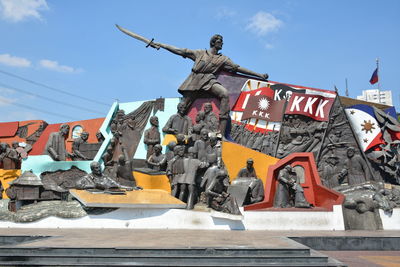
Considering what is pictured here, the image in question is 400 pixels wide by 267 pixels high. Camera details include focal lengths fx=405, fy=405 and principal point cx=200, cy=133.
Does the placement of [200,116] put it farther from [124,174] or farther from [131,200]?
[131,200]

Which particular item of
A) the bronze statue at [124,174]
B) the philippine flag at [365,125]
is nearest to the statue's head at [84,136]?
the bronze statue at [124,174]

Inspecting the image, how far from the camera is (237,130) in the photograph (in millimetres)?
15766

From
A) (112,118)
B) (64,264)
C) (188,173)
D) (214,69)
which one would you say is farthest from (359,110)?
(64,264)

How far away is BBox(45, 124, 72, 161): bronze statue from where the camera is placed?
1608 cm

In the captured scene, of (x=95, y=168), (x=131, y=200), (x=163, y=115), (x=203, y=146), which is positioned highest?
(x=163, y=115)

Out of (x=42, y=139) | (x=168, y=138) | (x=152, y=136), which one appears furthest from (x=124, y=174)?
(x=42, y=139)

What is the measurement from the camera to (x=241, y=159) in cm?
1397

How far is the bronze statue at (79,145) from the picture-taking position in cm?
1695

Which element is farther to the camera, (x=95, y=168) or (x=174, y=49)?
(x=174, y=49)

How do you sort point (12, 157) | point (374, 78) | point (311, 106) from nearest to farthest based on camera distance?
point (311, 106)
point (12, 157)
point (374, 78)

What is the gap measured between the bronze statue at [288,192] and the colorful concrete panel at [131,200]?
3.03 metres

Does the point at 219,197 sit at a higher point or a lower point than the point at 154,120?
lower

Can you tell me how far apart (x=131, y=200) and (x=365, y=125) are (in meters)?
9.43

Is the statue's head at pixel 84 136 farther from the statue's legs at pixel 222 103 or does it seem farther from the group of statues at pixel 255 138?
the group of statues at pixel 255 138
